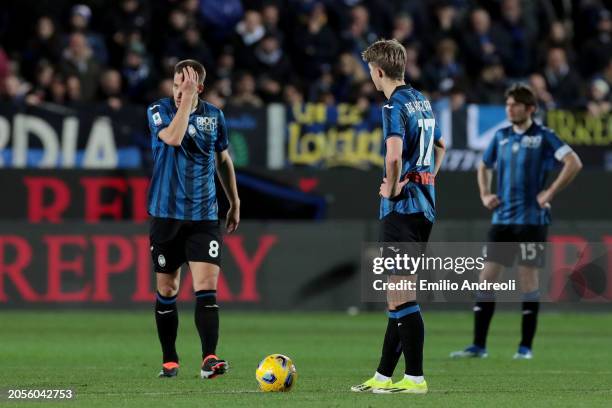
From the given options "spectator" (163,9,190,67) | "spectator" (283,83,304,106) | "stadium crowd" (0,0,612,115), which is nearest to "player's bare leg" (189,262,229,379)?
"stadium crowd" (0,0,612,115)

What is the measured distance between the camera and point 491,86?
20.9 m

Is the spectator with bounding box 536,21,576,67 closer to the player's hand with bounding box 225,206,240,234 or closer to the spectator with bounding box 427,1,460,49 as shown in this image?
the spectator with bounding box 427,1,460,49

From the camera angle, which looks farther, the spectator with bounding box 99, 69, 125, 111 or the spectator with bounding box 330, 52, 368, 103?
the spectator with bounding box 330, 52, 368, 103

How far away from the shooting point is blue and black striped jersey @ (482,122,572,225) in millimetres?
12641

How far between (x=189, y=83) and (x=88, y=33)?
10637 millimetres

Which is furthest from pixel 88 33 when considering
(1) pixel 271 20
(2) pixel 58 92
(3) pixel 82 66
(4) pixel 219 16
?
(1) pixel 271 20

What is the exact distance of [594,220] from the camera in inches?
755

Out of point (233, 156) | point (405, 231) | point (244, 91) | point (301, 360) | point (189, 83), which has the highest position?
point (244, 91)

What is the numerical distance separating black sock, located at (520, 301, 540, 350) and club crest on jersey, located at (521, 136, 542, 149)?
1364 mm

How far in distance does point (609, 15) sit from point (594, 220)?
568 centimetres

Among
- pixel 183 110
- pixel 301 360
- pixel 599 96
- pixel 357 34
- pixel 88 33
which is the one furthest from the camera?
pixel 357 34

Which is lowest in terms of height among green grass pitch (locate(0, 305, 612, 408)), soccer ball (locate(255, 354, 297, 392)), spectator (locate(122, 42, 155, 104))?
green grass pitch (locate(0, 305, 612, 408))

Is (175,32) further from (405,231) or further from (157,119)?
(405,231)

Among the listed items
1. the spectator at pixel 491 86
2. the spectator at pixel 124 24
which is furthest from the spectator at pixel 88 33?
the spectator at pixel 491 86
